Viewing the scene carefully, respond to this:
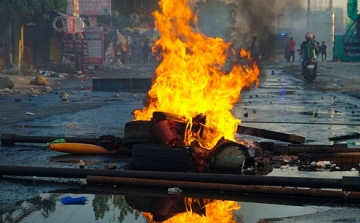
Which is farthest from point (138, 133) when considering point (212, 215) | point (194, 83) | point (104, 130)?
point (104, 130)

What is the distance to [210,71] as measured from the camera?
31.9 ft

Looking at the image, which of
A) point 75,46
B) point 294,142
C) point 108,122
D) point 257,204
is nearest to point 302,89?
point 108,122

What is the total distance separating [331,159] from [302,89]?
17457 mm

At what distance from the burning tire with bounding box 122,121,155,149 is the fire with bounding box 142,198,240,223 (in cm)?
248

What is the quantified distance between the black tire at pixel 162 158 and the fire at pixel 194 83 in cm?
85

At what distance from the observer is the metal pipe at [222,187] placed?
643 centimetres

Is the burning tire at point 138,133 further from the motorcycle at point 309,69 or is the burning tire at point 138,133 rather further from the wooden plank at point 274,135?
the motorcycle at point 309,69

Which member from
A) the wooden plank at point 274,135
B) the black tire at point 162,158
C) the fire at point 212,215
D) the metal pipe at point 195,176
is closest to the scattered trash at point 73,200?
the metal pipe at point 195,176

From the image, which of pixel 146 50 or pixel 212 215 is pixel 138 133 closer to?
pixel 212 215

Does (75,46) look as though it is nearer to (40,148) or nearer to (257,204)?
(40,148)

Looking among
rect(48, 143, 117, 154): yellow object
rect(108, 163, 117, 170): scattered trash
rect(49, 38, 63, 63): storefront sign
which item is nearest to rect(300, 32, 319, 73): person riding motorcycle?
rect(48, 143, 117, 154): yellow object

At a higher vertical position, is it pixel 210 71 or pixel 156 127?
pixel 210 71

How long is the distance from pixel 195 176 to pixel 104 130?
632 centimetres

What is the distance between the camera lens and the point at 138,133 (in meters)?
9.00
